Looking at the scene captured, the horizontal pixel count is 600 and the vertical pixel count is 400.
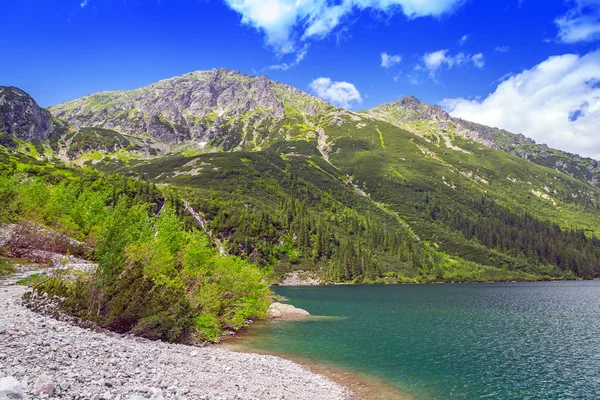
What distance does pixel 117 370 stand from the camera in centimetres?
1756

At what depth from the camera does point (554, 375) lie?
109 feet

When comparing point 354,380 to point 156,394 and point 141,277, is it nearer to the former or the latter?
point 156,394

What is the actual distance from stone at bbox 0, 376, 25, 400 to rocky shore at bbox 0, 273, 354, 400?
26 mm

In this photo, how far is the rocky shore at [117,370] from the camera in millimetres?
13789

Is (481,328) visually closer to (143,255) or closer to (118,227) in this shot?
(143,255)

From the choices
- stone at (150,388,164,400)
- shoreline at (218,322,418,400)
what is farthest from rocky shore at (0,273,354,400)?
shoreline at (218,322,418,400)

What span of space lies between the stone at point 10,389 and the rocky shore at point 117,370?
0.03 metres

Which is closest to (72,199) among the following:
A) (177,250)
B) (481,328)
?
(177,250)

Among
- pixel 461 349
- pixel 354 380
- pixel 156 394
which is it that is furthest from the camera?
pixel 461 349

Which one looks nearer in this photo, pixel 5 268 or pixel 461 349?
pixel 5 268

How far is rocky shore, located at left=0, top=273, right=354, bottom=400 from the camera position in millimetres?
13789

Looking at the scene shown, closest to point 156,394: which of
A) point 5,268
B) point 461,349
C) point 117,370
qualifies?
point 117,370

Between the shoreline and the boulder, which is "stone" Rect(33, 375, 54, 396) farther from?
the boulder

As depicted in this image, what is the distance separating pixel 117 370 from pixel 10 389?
6715mm
